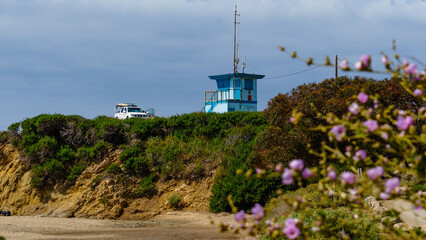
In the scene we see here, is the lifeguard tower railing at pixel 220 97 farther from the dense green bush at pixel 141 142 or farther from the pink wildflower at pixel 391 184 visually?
the pink wildflower at pixel 391 184

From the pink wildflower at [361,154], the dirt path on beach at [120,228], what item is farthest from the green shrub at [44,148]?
the pink wildflower at [361,154]

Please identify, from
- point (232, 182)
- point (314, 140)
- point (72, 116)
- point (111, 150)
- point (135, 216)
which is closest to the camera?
point (314, 140)

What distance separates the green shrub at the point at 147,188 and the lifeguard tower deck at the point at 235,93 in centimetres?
1661

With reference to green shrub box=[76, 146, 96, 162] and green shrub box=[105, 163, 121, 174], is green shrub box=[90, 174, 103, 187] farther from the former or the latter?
green shrub box=[76, 146, 96, 162]

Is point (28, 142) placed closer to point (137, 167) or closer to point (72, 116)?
A: point (72, 116)

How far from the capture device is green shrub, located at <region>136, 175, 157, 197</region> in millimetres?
21034

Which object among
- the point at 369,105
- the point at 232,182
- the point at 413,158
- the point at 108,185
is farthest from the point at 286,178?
the point at 108,185

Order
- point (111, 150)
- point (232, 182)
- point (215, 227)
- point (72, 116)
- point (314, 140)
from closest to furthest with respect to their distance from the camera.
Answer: point (314, 140) < point (215, 227) < point (232, 182) < point (111, 150) < point (72, 116)

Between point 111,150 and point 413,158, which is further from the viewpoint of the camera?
point 111,150

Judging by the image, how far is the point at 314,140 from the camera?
14711mm

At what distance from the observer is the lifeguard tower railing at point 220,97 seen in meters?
37.8

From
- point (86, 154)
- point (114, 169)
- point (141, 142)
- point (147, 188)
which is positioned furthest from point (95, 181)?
point (141, 142)

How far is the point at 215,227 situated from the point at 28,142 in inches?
490

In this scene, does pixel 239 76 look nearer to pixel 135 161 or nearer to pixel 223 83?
pixel 223 83
